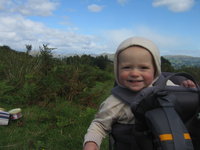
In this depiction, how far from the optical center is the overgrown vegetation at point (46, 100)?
3301 mm

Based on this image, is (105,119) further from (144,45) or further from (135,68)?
(144,45)

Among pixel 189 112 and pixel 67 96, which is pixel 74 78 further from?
pixel 189 112

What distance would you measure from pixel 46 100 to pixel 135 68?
11.6 ft

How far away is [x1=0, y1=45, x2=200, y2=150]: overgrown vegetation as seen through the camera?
3301 millimetres

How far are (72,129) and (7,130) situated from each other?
0.98 m

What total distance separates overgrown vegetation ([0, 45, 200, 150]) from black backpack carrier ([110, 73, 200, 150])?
6.71 feet

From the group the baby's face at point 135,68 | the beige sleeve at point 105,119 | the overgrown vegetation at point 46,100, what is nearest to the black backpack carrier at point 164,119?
the beige sleeve at point 105,119

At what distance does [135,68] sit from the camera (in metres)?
1.80

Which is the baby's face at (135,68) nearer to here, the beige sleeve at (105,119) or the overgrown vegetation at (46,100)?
the beige sleeve at (105,119)

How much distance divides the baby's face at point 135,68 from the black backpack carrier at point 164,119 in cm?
43

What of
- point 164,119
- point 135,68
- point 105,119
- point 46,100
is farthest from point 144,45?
point 46,100

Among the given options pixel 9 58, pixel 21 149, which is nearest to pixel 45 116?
pixel 21 149

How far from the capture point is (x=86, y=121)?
3883 mm

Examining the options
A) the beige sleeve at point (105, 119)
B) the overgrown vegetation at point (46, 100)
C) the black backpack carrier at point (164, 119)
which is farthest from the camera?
the overgrown vegetation at point (46, 100)
